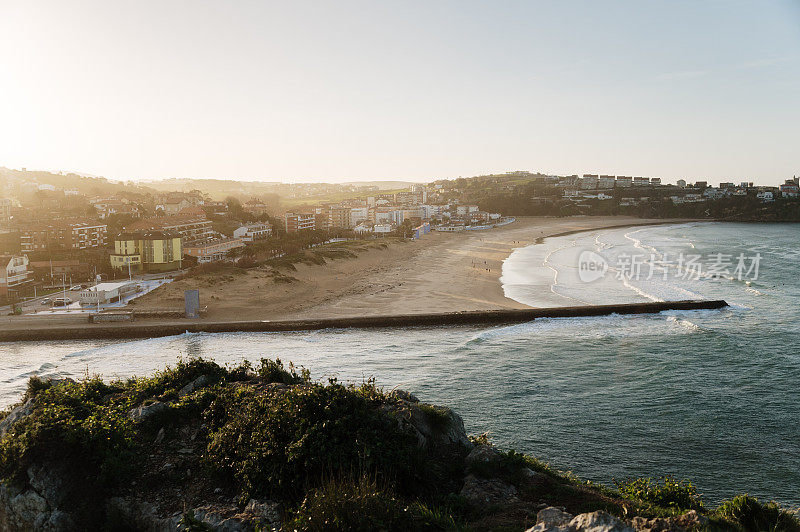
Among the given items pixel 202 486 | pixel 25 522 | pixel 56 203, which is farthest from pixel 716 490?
pixel 56 203

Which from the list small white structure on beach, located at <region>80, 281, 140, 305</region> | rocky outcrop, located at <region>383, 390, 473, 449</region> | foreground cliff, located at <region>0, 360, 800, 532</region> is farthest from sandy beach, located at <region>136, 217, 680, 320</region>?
foreground cliff, located at <region>0, 360, 800, 532</region>

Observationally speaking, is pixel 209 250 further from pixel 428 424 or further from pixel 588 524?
pixel 588 524

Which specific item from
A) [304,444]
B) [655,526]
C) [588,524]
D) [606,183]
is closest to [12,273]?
[304,444]

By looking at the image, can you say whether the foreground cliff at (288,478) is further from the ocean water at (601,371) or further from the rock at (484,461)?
the ocean water at (601,371)

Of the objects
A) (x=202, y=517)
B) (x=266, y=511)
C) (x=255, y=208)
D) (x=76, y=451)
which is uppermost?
(x=255, y=208)

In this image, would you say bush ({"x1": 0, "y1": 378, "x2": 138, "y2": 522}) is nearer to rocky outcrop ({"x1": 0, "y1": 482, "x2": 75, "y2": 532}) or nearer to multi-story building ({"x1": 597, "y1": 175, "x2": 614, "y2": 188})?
rocky outcrop ({"x1": 0, "y1": 482, "x2": 75, "y2": 532})

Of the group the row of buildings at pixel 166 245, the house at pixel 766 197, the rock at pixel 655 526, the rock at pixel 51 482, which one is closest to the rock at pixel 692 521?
the rock at pixel 655 526
